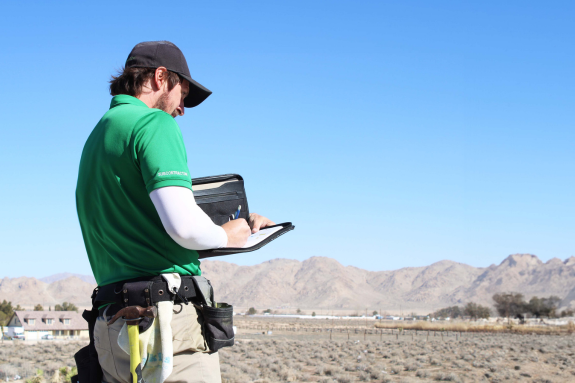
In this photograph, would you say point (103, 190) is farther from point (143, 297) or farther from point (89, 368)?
point (89, 368)

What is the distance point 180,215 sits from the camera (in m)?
1.78

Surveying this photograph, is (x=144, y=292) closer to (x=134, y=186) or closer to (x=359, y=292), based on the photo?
(x=134, y=186)

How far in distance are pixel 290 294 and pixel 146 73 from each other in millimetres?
191136

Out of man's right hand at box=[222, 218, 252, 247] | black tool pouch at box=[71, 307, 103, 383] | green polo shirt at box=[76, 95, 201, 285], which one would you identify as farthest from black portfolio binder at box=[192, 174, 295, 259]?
black tool pouch at box=[71, 307, 103, 383]

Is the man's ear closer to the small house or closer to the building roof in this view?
the small house

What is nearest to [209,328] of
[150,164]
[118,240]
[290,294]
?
[118,240]

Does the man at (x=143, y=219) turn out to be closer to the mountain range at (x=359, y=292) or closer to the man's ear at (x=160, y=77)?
the man's ear at (x=160, y=77)

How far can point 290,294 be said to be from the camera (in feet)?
621

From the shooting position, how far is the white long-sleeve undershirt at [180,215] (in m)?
1.78

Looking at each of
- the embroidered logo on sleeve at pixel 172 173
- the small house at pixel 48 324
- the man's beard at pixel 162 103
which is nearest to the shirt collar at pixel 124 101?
the man's beard at pixel 162 103

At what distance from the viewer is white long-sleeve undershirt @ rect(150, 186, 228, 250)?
5.83 ft

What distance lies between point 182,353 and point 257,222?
0.68m

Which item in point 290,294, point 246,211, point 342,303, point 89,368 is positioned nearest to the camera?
point 89,368

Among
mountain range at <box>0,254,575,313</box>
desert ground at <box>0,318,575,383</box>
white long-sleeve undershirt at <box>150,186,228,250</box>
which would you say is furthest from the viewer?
mountain range at <box>0,254,575,313</box>
